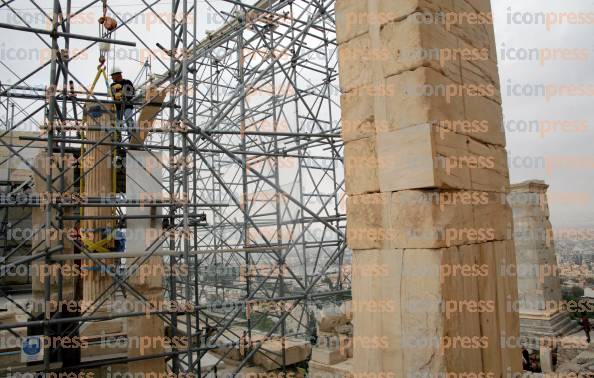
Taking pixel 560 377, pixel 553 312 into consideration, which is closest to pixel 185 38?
pixel 560 377

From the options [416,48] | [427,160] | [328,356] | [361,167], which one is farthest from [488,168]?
[328,356]

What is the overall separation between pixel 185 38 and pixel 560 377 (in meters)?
7.11

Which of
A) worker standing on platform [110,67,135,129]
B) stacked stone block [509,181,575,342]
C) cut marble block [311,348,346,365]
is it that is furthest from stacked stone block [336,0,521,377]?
stacked stone block [509,181,575,342]

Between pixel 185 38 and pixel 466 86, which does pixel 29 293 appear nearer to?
pixel 185 38

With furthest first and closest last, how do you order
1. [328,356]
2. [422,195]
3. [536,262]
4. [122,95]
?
[536,262] < [328,356] < [122,95] < [422,195]

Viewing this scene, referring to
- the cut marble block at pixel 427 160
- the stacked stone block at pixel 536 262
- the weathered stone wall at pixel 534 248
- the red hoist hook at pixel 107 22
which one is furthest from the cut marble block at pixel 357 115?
the weathered stone wall at pixel 534 248

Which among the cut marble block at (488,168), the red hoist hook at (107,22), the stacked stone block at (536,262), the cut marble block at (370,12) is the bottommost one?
the stacked stone block at (536,262)

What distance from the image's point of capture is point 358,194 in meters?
2.71

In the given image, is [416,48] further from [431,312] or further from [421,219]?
[431,312]

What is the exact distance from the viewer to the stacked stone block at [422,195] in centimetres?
233

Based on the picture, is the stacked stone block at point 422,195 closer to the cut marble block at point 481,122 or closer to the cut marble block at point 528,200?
the cut marble block at point 481,122

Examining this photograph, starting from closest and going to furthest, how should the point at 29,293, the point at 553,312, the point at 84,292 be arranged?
the point at 84,292 → the point at 553,312 → the point at 29,293

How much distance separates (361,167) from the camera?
8.87 ft

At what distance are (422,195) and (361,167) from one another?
476 mm
